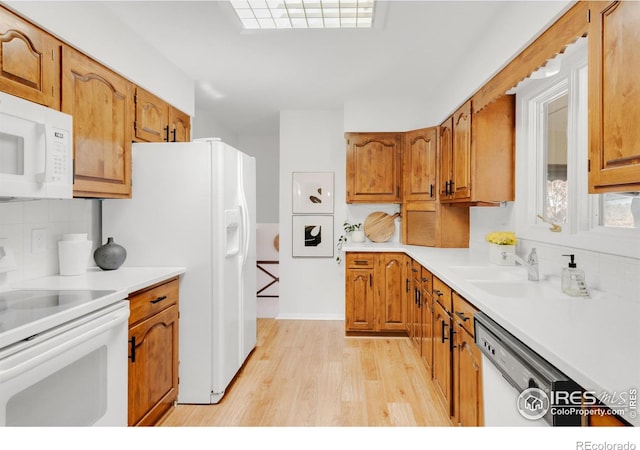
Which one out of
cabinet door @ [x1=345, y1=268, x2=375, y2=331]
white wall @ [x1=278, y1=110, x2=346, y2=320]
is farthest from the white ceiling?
cabinet door @ [x1=345, y1=268, x2=375, y2=331]

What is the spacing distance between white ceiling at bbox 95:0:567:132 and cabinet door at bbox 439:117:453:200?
356mm

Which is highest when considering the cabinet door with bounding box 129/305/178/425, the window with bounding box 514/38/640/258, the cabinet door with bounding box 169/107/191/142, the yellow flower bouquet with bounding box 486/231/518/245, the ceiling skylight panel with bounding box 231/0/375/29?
the ceiling skylight panel with bounding box 231/0/375/29

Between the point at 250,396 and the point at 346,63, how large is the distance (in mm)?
2577

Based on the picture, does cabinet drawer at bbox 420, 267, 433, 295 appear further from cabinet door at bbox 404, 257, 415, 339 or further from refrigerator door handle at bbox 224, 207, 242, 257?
refrigerator door handle at bbox 224, 207, 242, 257

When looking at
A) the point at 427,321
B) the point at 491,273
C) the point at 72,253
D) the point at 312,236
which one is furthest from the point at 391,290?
the point at 72,253

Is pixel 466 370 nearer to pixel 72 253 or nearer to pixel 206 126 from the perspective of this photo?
pixel 72 253

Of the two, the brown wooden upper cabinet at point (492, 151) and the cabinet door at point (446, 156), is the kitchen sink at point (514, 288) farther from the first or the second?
the cabinet door at point (446, 156)

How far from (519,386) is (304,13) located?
84.3 inches

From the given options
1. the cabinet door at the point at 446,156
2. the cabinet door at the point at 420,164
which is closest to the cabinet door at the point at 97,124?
the cabinet door at the point at 446,156

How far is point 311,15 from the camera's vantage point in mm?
2203

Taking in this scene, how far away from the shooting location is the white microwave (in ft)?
4.82

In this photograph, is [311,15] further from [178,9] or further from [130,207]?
[130,207]

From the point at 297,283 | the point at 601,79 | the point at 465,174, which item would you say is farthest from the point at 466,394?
the point at 297,283

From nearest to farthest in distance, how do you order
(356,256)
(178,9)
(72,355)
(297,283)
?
(72,355), (178,9), (356,256), (297,283)
